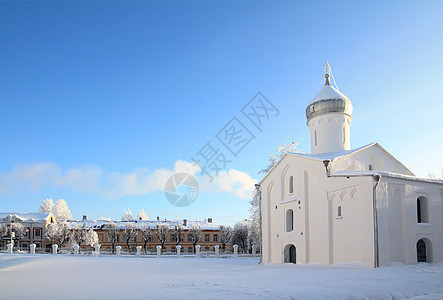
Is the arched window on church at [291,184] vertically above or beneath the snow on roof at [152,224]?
above

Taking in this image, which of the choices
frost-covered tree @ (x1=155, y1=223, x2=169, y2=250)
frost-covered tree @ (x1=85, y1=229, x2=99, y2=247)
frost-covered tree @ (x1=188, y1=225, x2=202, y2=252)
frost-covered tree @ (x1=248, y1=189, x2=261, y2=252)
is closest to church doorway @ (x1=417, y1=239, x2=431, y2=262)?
frost-covered tree @ (x1=248, y1=189, x2=261, y2=252)

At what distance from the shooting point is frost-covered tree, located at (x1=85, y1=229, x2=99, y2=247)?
46312 millimetres

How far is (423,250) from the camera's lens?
1850 centimetres

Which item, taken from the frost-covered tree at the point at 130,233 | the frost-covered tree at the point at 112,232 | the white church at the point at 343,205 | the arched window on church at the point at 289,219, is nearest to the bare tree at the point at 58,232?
the frost-covered tree at the point at 112,232

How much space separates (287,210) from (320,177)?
3.74 meters

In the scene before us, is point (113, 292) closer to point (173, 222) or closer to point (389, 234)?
point (389, 234)

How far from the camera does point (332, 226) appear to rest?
62.4ft

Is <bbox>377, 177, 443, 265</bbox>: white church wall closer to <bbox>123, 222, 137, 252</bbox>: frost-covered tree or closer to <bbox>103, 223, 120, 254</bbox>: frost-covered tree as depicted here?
<bbox>123, 222, 137, 252</bbox>: frost-covered tree

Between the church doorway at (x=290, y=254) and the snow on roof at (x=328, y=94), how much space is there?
937 centimetres

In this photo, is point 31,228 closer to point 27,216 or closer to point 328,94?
point 27,216

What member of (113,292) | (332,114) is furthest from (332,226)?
(113,292)

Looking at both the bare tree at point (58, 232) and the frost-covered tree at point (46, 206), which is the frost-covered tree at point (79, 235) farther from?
the frost-covered tree at point (46, 206)

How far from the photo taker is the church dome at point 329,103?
22.9 m

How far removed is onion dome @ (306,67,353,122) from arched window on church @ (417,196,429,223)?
6.87m
